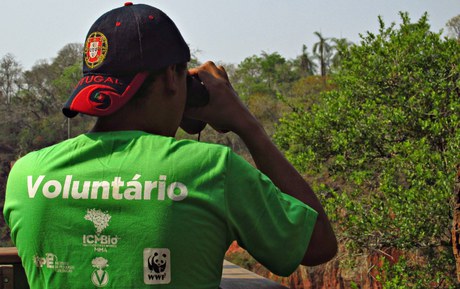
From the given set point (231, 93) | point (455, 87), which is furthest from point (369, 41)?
point (231, 93)

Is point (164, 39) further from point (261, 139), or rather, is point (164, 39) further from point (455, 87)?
point (455, 87)

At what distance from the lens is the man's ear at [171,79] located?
1.27m

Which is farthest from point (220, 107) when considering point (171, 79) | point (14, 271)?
point (14, 271)

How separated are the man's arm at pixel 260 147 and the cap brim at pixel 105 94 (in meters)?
0.17

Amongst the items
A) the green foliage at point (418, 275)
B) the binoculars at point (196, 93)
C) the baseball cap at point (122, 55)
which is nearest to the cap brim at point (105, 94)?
the baseball cap at point (122, 55)

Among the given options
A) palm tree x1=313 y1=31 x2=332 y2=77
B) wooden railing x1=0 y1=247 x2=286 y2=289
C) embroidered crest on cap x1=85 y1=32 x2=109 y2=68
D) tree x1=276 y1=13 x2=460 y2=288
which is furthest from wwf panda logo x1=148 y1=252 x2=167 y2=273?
palm tree x1=313 y1=31 x2=332 y2=77

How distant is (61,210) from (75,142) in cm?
12

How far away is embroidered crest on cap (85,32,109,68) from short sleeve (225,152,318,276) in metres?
0.30

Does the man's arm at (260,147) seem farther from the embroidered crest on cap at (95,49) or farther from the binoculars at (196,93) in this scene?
the embroidered crest on cap at (95,49)

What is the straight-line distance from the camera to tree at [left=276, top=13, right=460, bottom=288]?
9570mm

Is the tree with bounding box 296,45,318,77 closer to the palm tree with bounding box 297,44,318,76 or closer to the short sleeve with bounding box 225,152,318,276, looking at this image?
the palm tree with bounding box 297,44,318,76

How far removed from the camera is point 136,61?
1238mm

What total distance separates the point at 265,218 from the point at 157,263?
0.61 feet

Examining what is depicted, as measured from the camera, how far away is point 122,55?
4.07 ft
